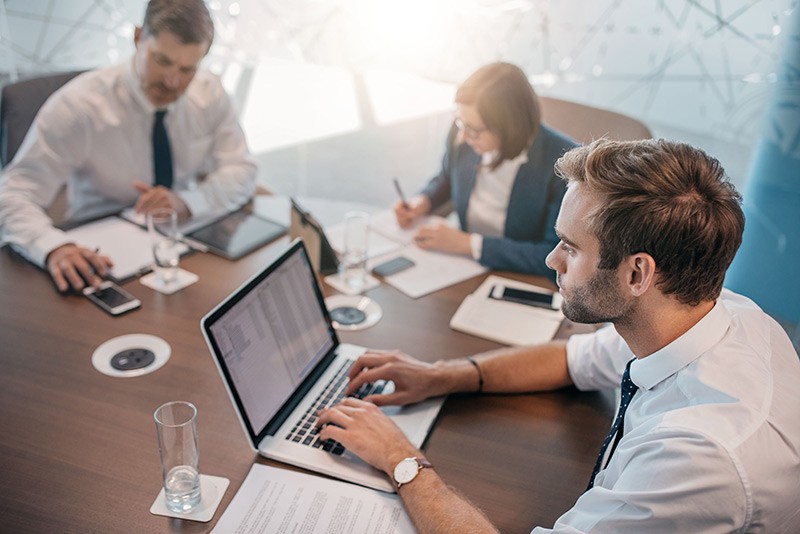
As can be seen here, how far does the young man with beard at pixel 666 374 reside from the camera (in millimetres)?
929

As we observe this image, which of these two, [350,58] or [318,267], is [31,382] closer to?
[318,267]

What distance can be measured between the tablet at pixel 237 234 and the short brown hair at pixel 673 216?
45.3 inches

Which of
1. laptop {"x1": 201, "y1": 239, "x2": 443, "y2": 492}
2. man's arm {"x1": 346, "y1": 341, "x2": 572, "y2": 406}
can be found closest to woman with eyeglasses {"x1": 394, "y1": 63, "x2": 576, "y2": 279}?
man's arm {"x1": 346, "y1": 341, "x2": 572, "y2": 406}

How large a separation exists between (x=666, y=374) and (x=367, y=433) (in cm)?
52

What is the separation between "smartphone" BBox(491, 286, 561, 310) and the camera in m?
1.83

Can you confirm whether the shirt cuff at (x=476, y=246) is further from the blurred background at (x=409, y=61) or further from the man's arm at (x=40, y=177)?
the blurred background at (x=409, y=61)

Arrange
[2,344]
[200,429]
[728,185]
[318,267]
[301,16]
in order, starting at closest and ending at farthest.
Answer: [728,185] → [200,429] → [2,344] → [318,267] → [301,16]

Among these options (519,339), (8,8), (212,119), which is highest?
(8,8)

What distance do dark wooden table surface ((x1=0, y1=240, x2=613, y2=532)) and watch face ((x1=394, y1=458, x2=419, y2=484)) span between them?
9 cm

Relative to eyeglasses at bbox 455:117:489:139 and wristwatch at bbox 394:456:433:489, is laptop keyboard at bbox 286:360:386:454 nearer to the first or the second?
wristwatch at bbox 394:456:433:489

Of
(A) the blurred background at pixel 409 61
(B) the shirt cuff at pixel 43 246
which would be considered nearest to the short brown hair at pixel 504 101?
(B) the shirt cuff at pixel 43 246

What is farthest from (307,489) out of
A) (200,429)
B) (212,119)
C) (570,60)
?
(570,60)

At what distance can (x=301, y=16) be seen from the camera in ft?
12.3

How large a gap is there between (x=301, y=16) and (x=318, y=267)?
91.2 inches
